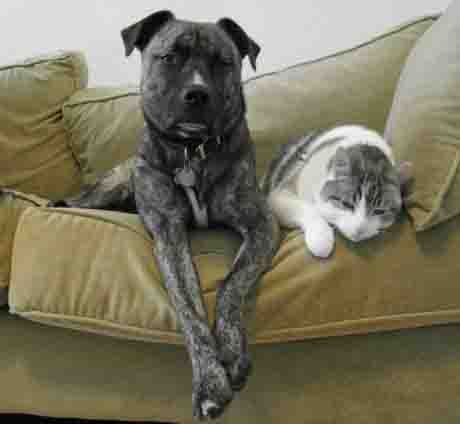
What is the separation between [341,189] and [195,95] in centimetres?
43

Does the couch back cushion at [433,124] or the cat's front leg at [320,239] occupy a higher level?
the couch back cushion at [433,124]

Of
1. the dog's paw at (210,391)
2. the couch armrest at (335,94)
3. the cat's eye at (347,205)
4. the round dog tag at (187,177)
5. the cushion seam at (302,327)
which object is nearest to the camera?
the dog's paw at (210,391)

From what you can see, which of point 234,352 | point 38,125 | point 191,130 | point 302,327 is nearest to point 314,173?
point 191,130

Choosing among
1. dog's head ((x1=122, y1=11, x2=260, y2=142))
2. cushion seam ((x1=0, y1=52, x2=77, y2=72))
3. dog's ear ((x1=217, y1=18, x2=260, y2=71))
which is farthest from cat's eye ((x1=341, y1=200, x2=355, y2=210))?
cushion seam ((x1=0, y1=52, x2=77, y2=72))

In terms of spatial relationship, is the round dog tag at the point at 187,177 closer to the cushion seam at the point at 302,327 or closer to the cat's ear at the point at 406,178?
the cushion seam at the point at 302,327

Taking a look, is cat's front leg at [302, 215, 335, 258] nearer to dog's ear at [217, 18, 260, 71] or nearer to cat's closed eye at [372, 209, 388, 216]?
cat's closed eye at [372, 209, 388, 216]

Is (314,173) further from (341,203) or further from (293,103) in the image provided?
(293,103)

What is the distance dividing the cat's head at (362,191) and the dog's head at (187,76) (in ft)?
1.07

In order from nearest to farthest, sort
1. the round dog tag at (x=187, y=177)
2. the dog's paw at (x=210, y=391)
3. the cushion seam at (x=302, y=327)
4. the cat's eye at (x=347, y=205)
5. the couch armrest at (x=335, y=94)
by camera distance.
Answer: the dog's paw at (x=210, y=391), the cushion seam at (x=302, y=327), the cat's eye at (x=347, y=205), the round dog tag at (x=187, y=177), the couch armrest at (x=335, y=94)

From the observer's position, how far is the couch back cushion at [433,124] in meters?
1.19

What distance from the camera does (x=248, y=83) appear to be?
1923 millimetres

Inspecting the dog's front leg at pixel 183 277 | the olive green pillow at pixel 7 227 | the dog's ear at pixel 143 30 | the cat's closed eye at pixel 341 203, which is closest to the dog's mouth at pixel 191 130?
the dog's front leg at pixel 183 277

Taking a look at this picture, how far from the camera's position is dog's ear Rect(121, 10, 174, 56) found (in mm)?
1348

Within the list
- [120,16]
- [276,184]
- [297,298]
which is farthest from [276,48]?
[297,298]
